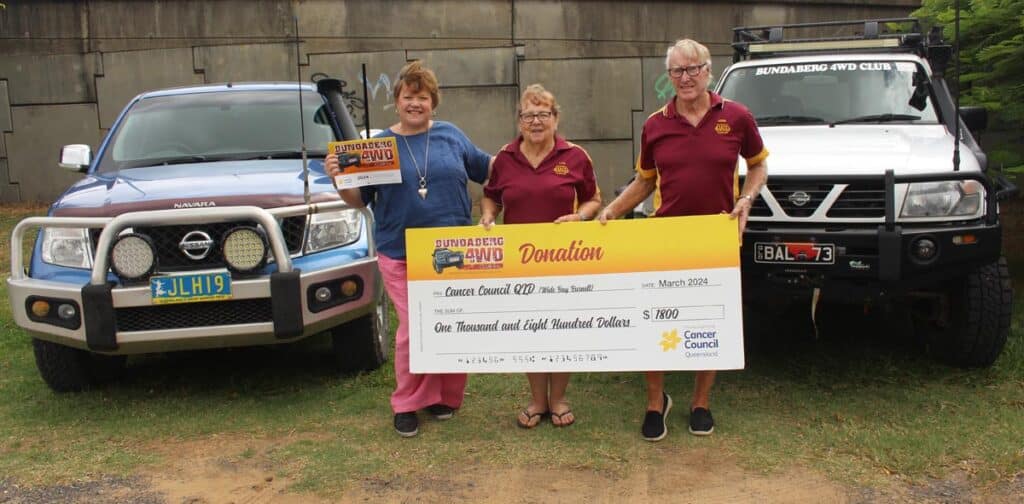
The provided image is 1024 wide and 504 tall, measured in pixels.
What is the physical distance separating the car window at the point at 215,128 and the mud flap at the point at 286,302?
4.68 ft

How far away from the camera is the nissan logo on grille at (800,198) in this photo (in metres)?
4.28

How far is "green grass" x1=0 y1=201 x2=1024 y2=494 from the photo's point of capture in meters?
3.74

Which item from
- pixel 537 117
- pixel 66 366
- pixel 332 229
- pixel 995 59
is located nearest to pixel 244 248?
pixel 332 229

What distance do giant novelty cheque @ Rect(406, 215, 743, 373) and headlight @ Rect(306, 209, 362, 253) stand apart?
73cm

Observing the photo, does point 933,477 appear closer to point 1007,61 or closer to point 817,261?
point 817,261

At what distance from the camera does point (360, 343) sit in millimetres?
4895

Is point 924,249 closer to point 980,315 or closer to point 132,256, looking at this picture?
point 980,315

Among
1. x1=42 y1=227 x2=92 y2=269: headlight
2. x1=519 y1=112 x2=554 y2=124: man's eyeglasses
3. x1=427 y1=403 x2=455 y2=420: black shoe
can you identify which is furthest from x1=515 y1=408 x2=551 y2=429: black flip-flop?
x1=42 y1=227 x2=92 y2=269: headlight

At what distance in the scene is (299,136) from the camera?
17.9 feet

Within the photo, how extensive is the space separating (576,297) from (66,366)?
2.90 metres

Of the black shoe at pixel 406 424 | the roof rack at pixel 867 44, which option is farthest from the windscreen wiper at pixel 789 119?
the black shoe at pixel 406 424

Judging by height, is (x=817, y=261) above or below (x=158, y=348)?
above

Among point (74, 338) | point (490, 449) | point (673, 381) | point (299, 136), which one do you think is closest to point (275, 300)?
point (74, 338)

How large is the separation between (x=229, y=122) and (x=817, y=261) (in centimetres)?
372
